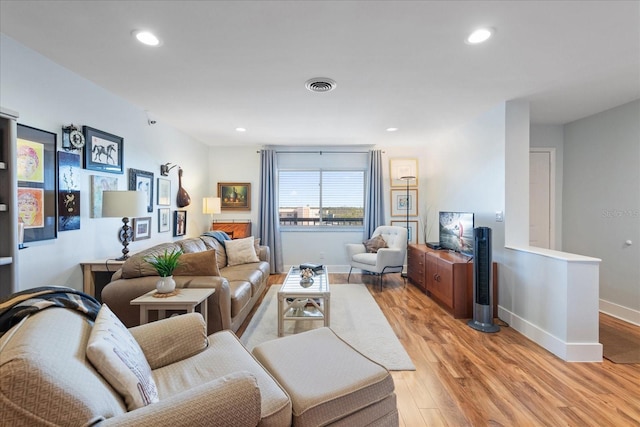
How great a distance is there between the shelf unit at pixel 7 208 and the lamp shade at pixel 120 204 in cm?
108

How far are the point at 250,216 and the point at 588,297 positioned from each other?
4714mm

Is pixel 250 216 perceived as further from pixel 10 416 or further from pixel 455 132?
pixel 10 416

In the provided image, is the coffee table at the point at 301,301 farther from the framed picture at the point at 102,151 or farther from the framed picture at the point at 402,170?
the framed picture at the point at 402,170

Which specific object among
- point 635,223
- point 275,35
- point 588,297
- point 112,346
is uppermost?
point 275,35

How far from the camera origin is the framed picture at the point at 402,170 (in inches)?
196

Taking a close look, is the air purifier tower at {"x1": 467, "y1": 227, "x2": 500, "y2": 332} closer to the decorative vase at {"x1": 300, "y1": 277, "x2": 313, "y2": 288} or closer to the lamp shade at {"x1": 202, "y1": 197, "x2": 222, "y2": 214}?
the decorative vase at {"x1": 300, "y1": 277, "x2": 313, "y2": 288}

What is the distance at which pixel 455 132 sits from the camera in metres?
4.13

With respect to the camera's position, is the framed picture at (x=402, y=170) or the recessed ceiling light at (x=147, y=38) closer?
the recessed ceiling light at (x=147, y=38)

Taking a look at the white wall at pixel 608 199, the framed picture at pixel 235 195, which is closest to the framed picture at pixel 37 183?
the framed picture at pixel 235 195

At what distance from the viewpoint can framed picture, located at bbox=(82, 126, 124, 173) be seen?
8.41ft

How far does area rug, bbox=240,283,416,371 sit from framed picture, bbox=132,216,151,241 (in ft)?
5.42

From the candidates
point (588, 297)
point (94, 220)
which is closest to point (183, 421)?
point (94, 220)

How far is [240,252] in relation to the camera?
3896 mm

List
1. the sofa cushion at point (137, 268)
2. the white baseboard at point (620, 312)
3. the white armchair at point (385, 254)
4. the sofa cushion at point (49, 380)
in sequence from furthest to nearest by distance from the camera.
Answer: the white armchair at point (385, 254) → the white baseboard at point (620, 312) → the sofa cushion at point (137, 268) → the sofa cushion at point (49, 380)
